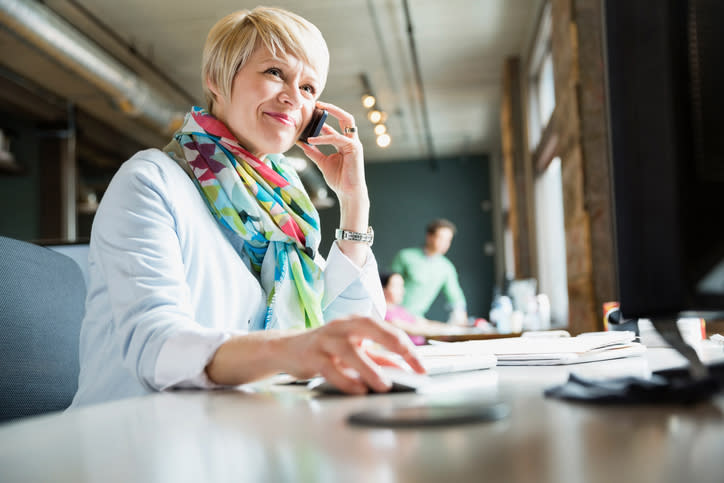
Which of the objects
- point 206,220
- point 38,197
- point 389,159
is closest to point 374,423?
point 206,220

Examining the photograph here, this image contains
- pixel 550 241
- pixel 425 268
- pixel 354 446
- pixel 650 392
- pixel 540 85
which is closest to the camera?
pixel 354 446

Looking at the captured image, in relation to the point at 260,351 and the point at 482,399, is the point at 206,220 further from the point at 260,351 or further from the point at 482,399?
the point at 482,399

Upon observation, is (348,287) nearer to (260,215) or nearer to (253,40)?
(260,215)

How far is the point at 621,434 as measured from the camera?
462 millimetres

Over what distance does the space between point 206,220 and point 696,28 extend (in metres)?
0.86

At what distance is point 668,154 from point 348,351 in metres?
0.38

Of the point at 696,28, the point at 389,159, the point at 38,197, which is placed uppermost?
the point at 389,159

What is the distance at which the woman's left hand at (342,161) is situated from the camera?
61.1 inches

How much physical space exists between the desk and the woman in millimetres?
175

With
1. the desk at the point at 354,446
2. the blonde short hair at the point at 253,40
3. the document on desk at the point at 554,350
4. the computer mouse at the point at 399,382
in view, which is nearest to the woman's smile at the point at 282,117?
the blonde short hair at the point at 253,40

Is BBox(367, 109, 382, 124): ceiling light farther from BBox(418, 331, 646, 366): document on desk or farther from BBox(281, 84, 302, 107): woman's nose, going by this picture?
BBox(418, 331, 646, 366): document on desk

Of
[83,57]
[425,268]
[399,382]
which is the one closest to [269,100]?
[399,382]

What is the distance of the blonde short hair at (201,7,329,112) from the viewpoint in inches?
53.6

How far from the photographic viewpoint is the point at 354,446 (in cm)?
45
